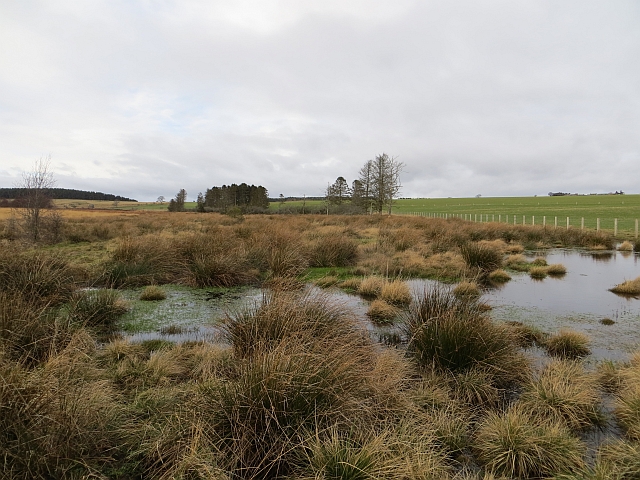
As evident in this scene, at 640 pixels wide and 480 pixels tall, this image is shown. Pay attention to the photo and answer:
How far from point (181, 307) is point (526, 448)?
6.79 metres

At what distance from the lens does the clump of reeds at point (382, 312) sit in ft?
23.8

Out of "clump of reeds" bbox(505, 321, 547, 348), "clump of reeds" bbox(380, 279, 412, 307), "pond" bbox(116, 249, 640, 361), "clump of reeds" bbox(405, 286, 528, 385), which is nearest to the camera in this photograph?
"clump of reeds" bbox(405, 286, 528, 385)

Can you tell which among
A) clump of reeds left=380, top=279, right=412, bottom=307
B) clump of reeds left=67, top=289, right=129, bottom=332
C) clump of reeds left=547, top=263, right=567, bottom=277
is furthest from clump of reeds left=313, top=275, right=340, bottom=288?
clump of reeds left=547, top=263, right=567, bottom=277

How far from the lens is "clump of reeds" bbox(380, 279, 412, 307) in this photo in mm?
8227

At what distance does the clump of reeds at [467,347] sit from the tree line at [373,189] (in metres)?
46.3

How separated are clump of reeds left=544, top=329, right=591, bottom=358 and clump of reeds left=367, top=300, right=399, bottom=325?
2572mm

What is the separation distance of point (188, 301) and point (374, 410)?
20.3 feet

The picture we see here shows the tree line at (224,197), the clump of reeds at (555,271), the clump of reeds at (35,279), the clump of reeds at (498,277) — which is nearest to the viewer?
the clump of reeds at (35,279)

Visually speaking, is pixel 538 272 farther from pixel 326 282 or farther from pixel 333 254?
pixel 326 282

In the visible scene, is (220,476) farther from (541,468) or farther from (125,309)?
(125,309)

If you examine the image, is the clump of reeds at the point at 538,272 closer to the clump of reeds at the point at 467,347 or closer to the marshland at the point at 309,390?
the marshland at the point at 309,390

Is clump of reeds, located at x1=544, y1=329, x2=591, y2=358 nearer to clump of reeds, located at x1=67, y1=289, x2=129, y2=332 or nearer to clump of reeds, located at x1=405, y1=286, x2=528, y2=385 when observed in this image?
clump of reeds, located at x1=405, y1=286, x2=528, y2=385

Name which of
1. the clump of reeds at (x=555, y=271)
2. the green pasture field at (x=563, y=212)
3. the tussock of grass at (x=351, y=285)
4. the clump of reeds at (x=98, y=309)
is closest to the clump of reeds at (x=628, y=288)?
the clump of reeds at (x=555, y=271)

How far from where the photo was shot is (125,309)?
740 centimetres
